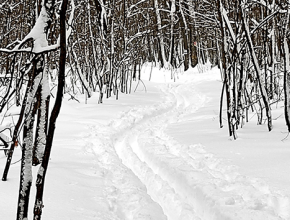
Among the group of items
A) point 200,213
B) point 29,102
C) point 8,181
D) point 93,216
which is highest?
point 29,102

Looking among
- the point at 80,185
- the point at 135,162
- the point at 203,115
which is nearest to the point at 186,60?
the point at 203,115

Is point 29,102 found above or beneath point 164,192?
above

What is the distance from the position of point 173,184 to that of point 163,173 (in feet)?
1.31

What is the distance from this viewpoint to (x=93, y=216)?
2.69m

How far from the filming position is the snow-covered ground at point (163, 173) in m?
2.87

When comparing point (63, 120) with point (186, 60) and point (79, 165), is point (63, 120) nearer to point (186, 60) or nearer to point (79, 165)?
point (79, 165)

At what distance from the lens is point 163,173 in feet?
14.1

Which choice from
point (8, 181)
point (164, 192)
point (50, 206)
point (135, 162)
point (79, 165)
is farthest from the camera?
point (135, 162)

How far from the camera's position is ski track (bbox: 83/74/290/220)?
2.92m

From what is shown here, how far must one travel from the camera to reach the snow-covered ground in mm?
2867

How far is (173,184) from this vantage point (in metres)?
3.91

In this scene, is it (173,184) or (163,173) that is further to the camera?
(163,173)

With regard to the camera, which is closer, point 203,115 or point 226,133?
point 226,133

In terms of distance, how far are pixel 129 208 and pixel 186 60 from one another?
1674 cm
